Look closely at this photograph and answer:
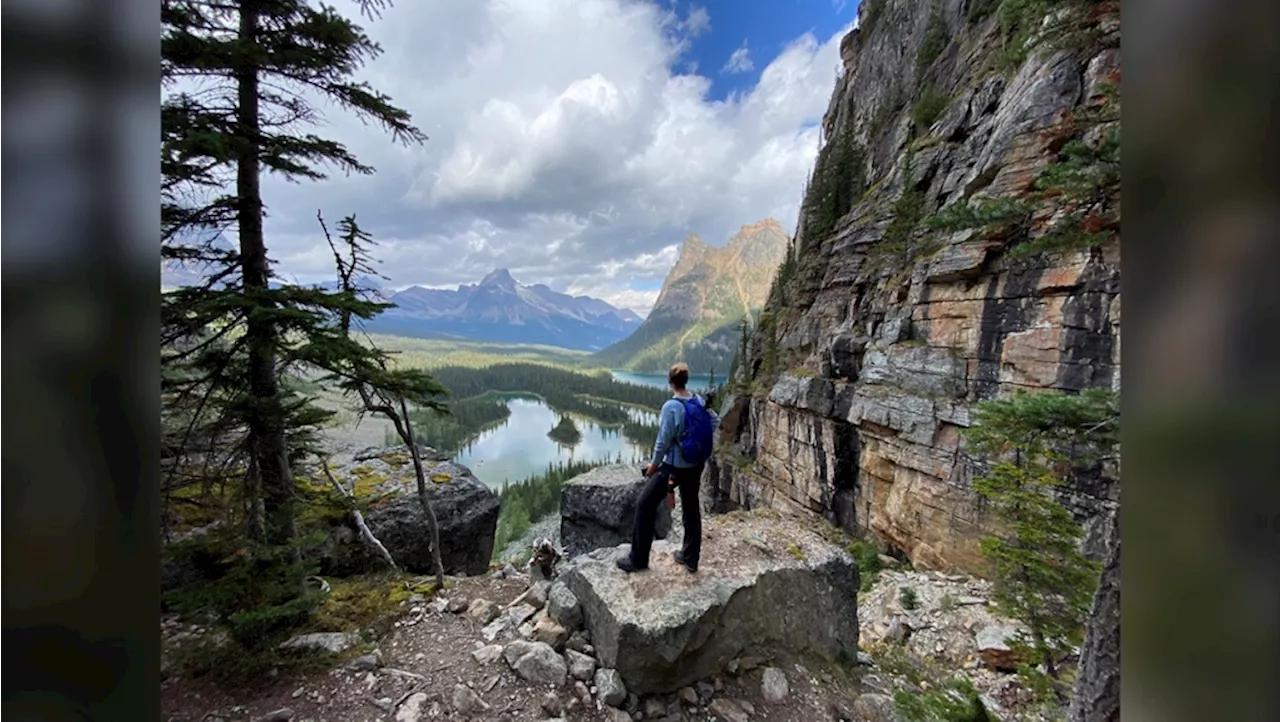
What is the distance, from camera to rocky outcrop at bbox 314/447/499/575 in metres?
6.21

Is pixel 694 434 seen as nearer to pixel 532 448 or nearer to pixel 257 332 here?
pixel 257 332

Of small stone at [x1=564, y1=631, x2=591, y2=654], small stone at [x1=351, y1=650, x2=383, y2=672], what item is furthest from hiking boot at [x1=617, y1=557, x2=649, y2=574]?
small stone at [x1=351, y1=650, x2=383, y2=672]

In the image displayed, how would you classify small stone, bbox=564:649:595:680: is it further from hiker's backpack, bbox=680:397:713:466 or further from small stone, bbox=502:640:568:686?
hiker's backpack, bbox=680:397:713:466

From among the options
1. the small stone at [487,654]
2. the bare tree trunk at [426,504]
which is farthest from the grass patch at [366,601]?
the small stone at [487,654]

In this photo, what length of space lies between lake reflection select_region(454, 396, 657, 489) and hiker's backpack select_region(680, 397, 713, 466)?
6653 centimetres

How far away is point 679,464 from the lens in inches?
159

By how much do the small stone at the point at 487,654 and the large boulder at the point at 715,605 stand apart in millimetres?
793

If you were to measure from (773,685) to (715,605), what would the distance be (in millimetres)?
937
